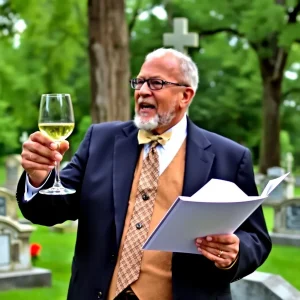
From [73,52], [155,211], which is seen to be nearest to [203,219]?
[155,211]

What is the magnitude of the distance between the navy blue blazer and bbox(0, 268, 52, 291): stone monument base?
604cm

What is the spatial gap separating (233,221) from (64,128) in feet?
2.66

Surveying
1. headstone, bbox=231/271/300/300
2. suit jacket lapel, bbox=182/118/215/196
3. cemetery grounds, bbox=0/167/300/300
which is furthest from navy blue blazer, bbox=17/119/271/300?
cemetery grounds, bbox=0/167/300/300

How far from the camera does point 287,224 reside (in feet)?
44.4

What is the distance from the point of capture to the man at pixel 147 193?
3441mm

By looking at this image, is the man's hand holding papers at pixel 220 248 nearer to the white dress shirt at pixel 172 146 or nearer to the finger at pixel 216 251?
the finger at pixel 216 251

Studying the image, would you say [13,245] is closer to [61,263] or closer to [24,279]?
[24,279]

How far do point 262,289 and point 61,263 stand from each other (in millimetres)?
7027

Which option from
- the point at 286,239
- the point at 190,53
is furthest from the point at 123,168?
the point at 190,53

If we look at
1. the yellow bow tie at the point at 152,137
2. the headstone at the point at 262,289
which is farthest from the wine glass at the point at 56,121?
the headstone at the point at 262,289

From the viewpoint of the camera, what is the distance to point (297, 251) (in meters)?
13.0

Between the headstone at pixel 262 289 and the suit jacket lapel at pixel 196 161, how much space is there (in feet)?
4.44

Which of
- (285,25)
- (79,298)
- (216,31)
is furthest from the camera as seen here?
(216,31)

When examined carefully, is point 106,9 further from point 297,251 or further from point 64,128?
point 64,128
